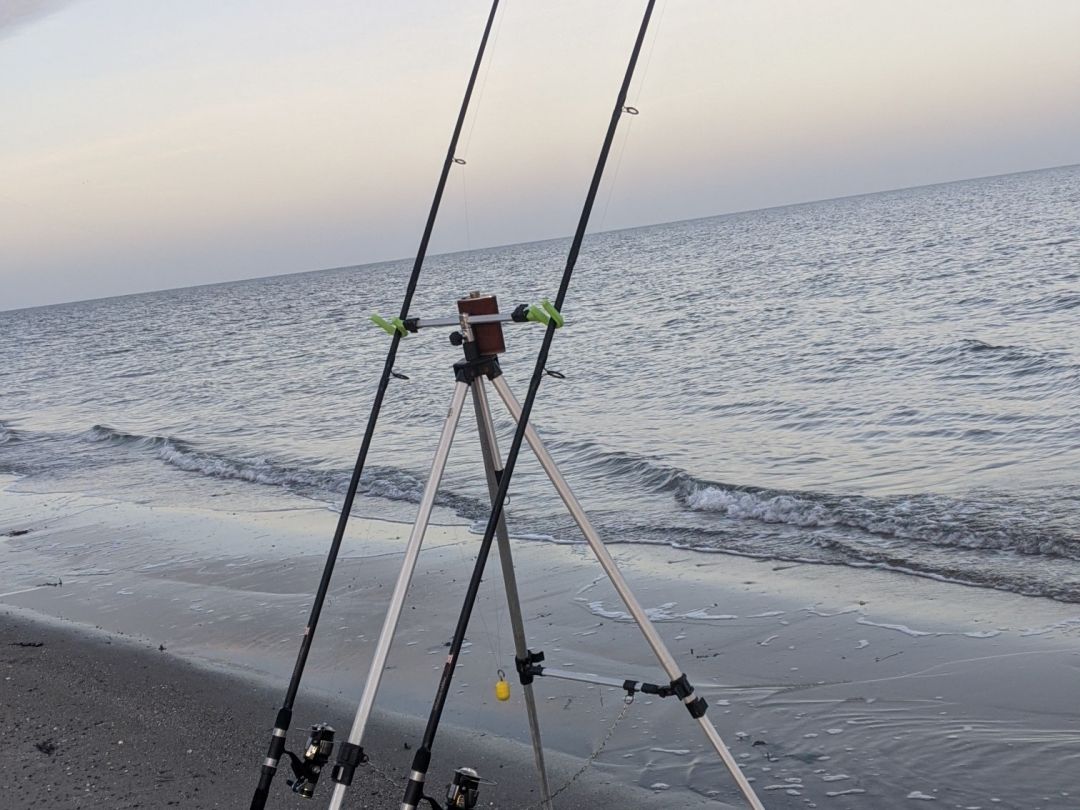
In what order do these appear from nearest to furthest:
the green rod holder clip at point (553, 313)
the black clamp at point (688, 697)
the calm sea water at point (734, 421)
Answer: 1. the green rod holder clip at point (553, 313)
2. the black clamp at point (688, 697)
3. the calm sea water at point (734, 421)

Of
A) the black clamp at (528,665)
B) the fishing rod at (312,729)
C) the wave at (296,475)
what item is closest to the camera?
the fishing rod at (312,729)

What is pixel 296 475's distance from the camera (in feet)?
37.5

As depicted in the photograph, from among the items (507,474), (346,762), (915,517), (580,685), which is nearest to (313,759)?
(346,762)

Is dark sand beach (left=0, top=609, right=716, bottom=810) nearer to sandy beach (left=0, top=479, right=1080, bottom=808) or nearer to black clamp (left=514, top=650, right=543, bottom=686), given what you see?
sandy beach (left=0, top=479, right=1080, bottom=808)

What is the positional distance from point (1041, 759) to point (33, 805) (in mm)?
3537

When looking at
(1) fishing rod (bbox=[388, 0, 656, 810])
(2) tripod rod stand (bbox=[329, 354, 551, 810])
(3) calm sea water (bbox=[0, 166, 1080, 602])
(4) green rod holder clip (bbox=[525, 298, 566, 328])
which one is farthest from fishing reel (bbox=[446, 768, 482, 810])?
(3) calm sea water (bbox=[0, 166, 1080, 602])

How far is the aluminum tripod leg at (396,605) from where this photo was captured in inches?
84.3

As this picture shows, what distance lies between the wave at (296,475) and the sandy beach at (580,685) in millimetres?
1883

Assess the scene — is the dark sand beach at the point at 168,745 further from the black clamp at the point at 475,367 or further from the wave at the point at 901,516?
the wave at the point at 901,516

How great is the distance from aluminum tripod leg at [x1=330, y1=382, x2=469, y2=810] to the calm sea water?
4.32 metres

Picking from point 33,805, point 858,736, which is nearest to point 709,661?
point 858,736

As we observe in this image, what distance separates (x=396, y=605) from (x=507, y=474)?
14.9 inches

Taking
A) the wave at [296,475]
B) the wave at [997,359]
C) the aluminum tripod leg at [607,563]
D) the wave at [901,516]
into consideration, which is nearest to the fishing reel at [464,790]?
the aluminum tripod leg at [607,563]

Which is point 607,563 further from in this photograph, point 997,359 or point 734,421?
point 997,359
